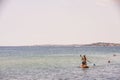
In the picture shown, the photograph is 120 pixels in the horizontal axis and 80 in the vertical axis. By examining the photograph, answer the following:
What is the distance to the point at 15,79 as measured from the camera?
26.6 metres

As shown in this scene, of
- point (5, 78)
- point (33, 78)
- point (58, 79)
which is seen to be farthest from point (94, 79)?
point (5, 78)

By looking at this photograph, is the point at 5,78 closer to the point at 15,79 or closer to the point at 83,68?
the point at 15,79

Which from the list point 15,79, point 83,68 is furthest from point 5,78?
point 83,68

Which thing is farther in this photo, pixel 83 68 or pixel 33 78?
pixel 83 68

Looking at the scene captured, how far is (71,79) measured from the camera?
25969 millimetres

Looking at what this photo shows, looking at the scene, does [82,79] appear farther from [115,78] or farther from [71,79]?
[115,78]

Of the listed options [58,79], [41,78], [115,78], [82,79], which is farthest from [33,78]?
[115,78]

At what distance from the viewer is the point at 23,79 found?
26406 mm

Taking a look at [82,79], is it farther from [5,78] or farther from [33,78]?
[5,78]

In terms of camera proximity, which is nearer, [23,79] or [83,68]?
[23,79]

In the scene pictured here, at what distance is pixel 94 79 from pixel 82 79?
0.96m

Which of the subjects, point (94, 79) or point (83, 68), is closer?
point (94, 79)

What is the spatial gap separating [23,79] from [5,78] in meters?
1.91

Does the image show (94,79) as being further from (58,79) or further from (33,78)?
(33,78)
